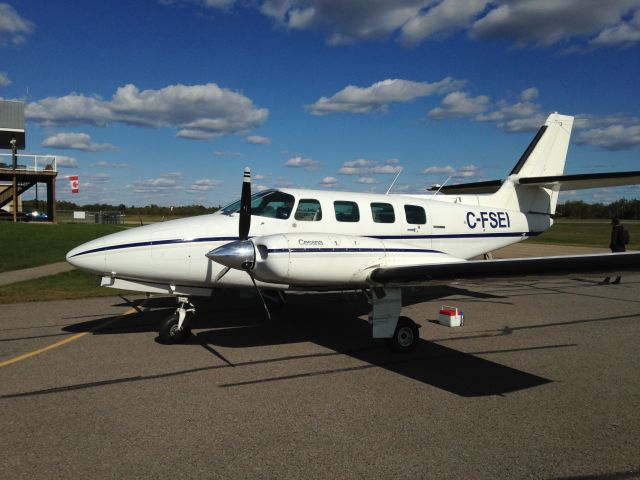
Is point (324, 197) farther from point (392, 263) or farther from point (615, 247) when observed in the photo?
point (615, 247)

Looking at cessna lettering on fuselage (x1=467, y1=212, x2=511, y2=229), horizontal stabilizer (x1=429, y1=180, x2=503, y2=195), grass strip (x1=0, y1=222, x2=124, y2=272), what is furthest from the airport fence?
cessna lettering on fuselage (x1=467, y1=212, x2=511, y2=229)

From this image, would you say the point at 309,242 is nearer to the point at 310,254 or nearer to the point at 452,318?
the point at 310,254

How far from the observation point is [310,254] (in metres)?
6.75

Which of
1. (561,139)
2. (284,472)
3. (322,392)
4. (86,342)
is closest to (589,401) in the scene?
(322,392)

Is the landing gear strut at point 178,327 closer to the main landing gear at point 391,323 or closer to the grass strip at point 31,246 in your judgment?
the main landing gear at point 391,323

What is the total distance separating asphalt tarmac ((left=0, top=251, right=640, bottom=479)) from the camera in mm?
4008

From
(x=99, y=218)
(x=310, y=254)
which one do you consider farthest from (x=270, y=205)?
(x=99, y=218)

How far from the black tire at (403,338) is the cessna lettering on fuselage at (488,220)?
13.3ft

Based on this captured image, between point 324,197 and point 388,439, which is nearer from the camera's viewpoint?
point 388,439

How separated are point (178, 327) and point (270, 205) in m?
2.54

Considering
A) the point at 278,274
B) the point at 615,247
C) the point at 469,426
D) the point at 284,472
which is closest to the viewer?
the point at 284,472

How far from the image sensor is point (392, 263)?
746cm

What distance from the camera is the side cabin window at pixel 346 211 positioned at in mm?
8789

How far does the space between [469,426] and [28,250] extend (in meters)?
23.4
